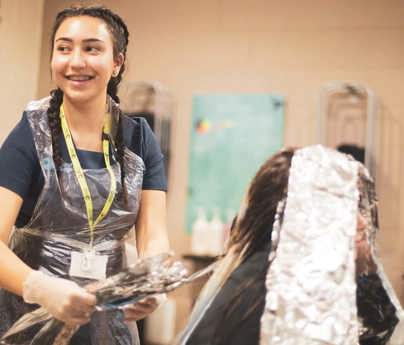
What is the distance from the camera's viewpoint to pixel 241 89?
3998mm

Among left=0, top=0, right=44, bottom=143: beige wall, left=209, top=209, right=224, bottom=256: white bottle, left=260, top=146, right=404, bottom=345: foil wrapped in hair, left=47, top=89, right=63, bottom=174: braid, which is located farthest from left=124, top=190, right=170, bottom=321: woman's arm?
left=209, top=209, right=224, bottom=256: white bottle

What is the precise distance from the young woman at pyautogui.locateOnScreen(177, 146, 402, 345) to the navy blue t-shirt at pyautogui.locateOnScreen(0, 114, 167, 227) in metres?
0.45

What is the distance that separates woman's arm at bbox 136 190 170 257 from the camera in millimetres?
1508

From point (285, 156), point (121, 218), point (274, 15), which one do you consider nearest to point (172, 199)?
point (274, 15)

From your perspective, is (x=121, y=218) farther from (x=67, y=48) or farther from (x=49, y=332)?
(x=67, y=48)

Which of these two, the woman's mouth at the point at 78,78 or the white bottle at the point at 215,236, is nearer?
the woman's mouth at the point at 78,78

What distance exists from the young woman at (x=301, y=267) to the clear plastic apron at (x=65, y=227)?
1.31 ft

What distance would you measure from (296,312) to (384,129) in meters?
2.92

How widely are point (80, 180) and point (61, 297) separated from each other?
330 millimetres

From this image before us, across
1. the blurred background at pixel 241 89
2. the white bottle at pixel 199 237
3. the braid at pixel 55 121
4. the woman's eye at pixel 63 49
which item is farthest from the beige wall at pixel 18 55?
the woman's eye at pixel 63 49

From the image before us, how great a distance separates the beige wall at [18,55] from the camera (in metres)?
3.50

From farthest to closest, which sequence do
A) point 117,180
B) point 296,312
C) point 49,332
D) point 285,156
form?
point 117,180
point 49,332
point 285,156
point 296,312

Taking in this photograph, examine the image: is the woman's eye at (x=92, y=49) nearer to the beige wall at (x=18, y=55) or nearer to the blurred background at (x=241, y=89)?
the beige wall at (x=18, y=55)

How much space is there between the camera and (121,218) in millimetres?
1499
